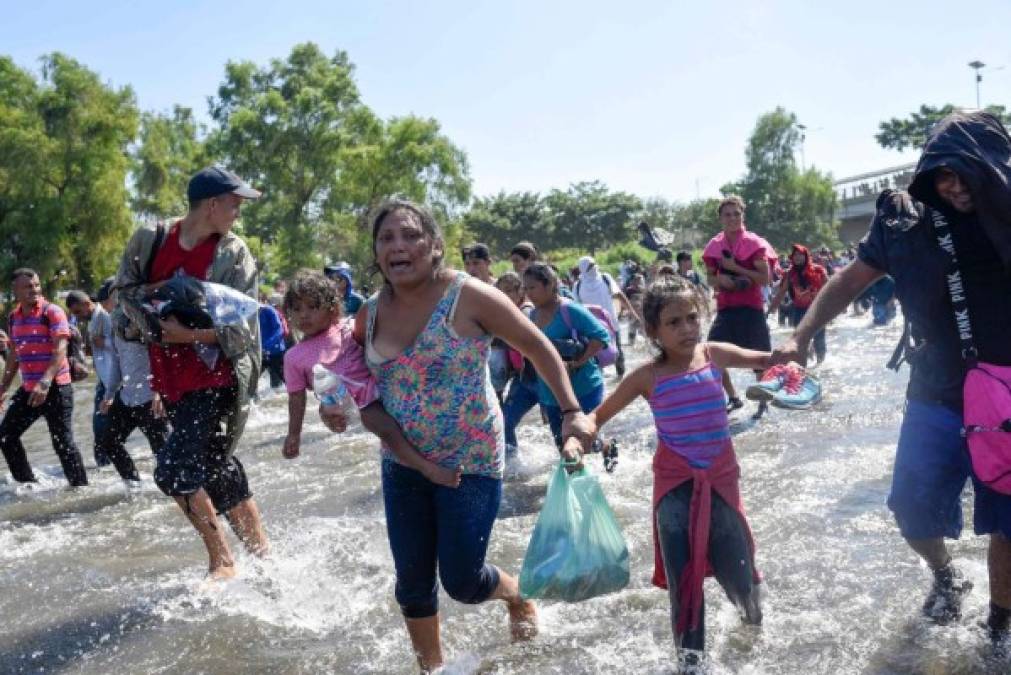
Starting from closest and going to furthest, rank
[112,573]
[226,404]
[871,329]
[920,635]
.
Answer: [920,635] < [226,404] < [112,573] < [871,329]

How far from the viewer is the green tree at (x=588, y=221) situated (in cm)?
8400

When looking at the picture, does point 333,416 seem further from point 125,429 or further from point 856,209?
point 856,209

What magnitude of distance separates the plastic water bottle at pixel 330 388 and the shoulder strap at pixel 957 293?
219cm

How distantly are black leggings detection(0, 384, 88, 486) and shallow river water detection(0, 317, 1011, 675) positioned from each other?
1.50ft

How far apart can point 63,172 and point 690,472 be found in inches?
1513

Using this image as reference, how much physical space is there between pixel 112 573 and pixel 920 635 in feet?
14.4

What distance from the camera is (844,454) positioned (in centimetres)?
775

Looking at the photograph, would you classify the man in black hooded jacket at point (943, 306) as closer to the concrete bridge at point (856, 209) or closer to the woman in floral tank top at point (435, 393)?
the woman in floral tank top at point (435, 393)

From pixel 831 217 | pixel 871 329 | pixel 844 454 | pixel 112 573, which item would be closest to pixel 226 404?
pixel 112 573

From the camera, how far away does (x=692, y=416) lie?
3.79 meters

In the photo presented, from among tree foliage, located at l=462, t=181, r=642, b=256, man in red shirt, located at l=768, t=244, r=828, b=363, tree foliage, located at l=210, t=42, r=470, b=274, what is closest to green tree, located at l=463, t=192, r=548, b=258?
tree foliage, located at l=462, t=181, r=642, b=256

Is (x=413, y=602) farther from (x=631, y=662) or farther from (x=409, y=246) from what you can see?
(x=409, y=246)

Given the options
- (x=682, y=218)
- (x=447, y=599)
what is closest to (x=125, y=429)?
(x=447, y=599)

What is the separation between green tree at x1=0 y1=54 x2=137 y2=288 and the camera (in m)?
36.4
